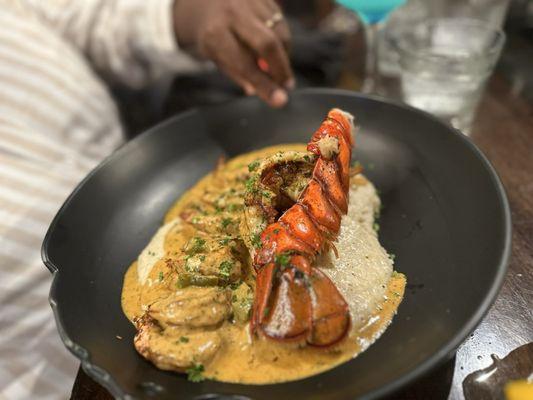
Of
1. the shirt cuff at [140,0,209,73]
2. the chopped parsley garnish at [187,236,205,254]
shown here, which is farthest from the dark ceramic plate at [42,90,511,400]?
the shirt cuff at [140,0,209,73]

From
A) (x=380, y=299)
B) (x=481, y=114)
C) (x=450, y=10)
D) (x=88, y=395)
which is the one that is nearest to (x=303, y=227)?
(x=380, y=299)

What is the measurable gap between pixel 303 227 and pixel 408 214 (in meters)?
0.46

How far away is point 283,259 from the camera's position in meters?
1.11

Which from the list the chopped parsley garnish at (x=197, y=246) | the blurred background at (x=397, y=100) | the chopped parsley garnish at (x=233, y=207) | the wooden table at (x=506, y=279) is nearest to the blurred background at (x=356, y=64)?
the blurred background at (x=397, y=100)

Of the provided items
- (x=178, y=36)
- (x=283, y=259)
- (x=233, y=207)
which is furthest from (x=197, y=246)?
(x=178, y=36)

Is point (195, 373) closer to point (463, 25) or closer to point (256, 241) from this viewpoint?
point (256, 241)

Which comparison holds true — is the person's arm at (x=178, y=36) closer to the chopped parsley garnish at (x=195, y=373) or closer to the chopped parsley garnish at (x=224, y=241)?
the chopped parsley garnish at (x=224, y=241)

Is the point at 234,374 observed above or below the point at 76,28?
below

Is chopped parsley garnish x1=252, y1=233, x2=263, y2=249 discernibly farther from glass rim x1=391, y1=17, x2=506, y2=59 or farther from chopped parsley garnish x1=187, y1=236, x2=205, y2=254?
glass rim x1=391, y1=17, x2=506, y2=59

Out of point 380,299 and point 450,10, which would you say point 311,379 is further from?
point 450,10

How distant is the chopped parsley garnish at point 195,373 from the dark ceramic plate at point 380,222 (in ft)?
0.06

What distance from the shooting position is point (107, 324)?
1282 mm

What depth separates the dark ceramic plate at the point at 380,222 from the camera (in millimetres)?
1069

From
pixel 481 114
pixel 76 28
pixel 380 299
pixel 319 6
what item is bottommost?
pixel 319 6
